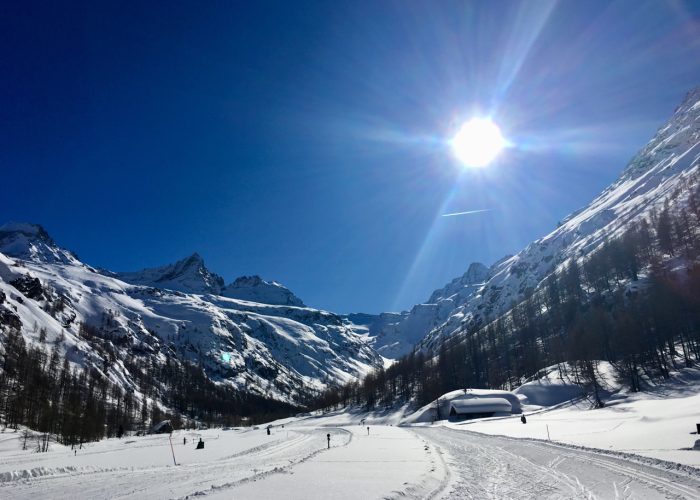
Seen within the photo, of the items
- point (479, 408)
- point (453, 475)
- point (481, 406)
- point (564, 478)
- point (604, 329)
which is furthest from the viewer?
point (604, 329)

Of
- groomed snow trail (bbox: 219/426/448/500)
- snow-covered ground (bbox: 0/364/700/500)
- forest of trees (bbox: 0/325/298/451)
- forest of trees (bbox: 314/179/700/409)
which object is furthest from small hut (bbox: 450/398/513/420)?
forest of trees (bbox: 0/325/298/451)

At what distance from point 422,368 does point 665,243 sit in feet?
323

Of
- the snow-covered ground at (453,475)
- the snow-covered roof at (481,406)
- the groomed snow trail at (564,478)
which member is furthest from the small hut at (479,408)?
the groomed snow trail at (564,478)

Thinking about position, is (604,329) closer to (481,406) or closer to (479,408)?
(481,406)

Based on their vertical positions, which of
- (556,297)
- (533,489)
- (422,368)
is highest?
(556,297)

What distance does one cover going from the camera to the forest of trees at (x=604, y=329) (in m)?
100

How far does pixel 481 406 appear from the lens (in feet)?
326

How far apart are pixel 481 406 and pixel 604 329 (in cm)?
4659

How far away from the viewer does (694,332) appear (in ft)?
341

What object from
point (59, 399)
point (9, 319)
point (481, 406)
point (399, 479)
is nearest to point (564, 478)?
point (399, 479)

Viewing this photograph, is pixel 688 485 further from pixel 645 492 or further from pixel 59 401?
pixel 59 401

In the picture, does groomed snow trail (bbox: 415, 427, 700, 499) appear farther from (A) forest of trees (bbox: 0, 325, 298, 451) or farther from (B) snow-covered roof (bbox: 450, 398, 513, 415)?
(A) forest of trees (bbox: 0, 325, 298, 451)

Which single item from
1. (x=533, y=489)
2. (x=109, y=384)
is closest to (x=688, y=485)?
(x=533, y=489)

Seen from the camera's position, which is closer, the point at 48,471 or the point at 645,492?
the point at 645,492
